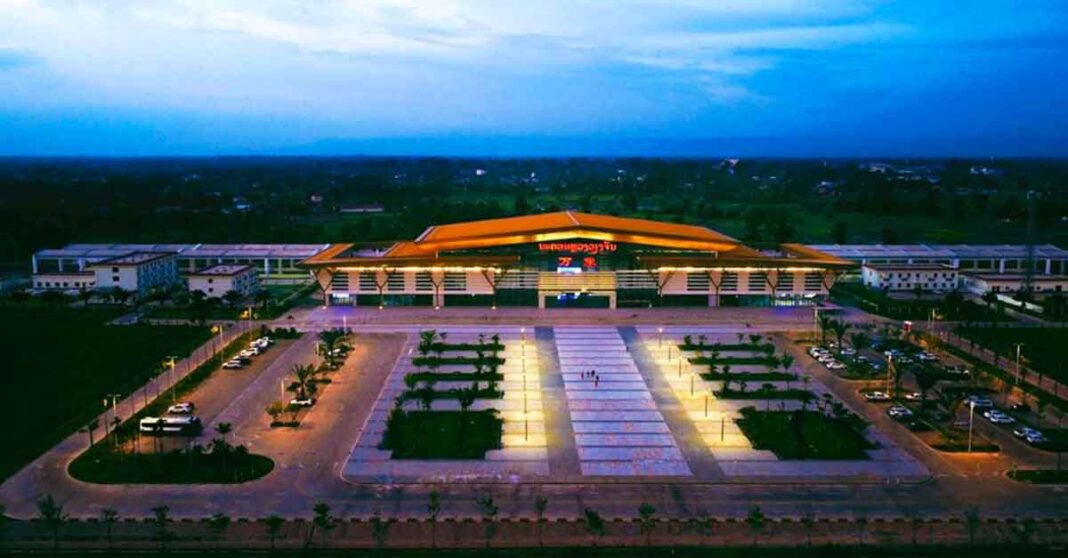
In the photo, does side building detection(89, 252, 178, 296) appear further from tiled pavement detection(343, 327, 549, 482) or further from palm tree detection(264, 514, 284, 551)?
palm tree detection(264, 514, 284, 551)

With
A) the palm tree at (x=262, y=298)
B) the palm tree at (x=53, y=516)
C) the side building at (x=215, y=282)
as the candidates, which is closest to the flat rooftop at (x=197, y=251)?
the side building at (x=215, y=282)

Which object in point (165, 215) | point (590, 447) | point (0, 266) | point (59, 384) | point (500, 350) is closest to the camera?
point (590, 447)

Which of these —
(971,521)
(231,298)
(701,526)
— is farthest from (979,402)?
(231,298)

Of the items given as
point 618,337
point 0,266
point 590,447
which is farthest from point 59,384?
point 0,266

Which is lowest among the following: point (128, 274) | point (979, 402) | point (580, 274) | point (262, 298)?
point (979, 402)

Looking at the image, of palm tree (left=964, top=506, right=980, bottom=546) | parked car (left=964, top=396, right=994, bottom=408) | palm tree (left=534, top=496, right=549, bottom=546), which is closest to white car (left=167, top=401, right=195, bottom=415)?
palm tree (left=534, top=496, right=549, bottom=546)

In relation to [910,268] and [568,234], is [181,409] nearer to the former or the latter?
[568,234]

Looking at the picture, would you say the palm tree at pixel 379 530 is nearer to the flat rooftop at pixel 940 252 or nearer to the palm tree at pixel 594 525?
the palm tree at pixel 594 525

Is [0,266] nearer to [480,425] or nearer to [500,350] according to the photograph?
[500,350]
